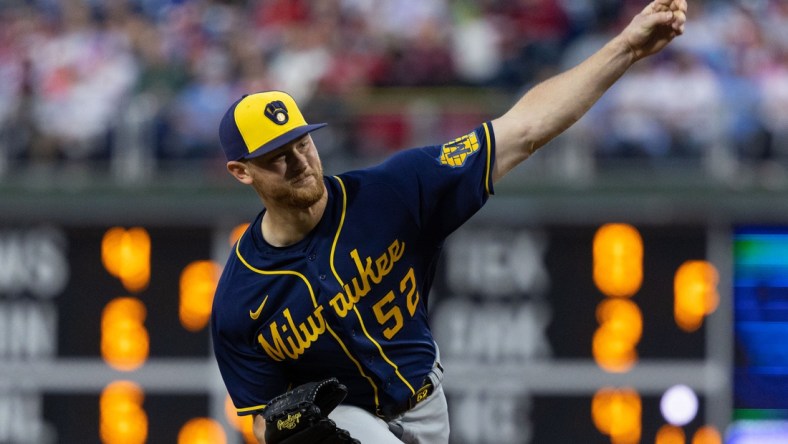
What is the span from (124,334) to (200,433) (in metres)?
0.82

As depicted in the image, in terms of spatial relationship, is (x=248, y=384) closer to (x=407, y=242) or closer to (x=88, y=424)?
(x=407, y=242)

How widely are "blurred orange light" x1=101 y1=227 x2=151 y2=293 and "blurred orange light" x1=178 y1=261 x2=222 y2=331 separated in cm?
26

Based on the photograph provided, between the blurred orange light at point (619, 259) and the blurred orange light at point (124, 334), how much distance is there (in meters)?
3.01

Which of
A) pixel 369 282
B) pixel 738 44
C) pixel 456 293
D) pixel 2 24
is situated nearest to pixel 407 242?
pixel 369 282

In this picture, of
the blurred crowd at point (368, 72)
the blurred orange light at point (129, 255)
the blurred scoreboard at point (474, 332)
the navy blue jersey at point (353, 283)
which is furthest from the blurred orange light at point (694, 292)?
the navy blue jersey at point (353, 283)

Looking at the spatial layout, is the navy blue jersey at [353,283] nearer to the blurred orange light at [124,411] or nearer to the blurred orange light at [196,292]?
the blurred orange light at [196,292]

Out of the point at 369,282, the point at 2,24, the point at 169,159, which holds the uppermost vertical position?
the point at 2,24

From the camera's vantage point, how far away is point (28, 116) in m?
10.3

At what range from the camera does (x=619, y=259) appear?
9586mm

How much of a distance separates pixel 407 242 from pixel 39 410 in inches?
222

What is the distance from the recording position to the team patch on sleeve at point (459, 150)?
198 inches

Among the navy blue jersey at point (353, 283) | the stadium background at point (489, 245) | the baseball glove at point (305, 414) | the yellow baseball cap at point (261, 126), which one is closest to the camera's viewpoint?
the baseball glove at point (305, 414)

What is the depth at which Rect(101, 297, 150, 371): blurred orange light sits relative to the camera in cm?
993

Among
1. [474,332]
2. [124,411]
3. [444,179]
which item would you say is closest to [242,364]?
[444,179]
